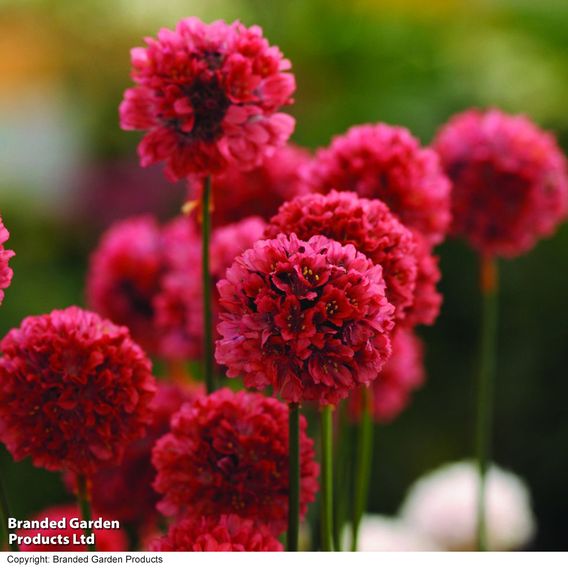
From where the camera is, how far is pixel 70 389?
39cm

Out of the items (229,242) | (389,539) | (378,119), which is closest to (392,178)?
(229,242)

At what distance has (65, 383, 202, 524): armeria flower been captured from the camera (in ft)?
1.65

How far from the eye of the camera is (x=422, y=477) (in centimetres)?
115

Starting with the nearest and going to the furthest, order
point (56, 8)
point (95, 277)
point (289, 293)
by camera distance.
Result: point (289, 293), point (95, 277), point (56, 8)

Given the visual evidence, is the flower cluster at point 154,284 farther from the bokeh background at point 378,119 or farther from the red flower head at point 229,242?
the bokeh background at point 378,119

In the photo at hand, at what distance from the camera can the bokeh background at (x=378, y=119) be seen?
1.15 metres

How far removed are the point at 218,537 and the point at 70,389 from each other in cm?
9

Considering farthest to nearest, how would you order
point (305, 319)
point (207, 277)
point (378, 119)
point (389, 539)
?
point (378, 119)
point (389, 539)
point (207, 277)
point (305, 319)

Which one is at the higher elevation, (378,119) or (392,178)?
(378,119)

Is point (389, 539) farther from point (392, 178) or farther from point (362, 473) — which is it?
point (392, 178)

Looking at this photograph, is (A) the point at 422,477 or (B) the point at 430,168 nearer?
(B) the point at 430,168
